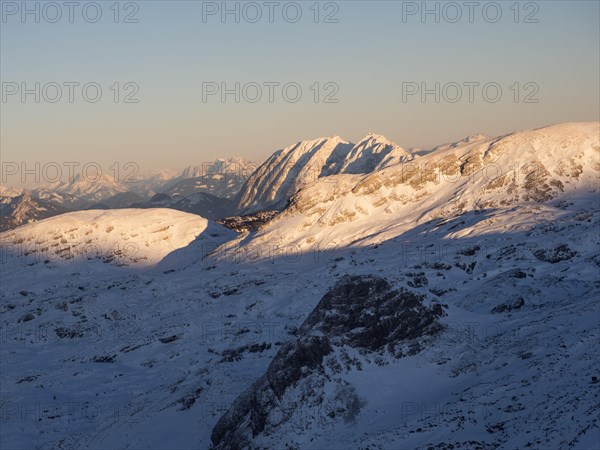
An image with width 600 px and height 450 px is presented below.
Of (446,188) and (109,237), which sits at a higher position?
(446,188)

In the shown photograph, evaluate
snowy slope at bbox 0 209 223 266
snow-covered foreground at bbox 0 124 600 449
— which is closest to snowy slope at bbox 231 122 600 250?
snow-covered foreground at bbox 0 124 600 449

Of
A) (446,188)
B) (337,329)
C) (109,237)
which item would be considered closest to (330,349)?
(337,329)

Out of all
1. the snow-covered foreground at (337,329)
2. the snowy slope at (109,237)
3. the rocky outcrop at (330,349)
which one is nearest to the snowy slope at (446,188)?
the snow-covered foreground at (337,329)

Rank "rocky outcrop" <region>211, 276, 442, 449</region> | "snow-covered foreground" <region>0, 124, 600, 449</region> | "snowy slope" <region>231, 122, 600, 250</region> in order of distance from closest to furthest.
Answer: "snow-covered foreground" <region>0, 124, 600, 449</region>, "rocky outcrop" <region>211, 276, 442, 449</region>, "snowy slope" <region>231, 122, 600, 250</region>

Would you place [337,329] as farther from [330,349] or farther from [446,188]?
[446,188]

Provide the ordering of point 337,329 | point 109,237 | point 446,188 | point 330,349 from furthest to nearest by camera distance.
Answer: point 109,237
point 446,188
point 337,329
point 330,349

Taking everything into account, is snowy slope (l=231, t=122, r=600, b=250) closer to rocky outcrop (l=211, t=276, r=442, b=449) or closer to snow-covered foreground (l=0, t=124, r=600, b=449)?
snow-covered foreground (l=0, t=124, r=600, b=449)

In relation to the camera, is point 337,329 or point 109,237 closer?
point 337,329

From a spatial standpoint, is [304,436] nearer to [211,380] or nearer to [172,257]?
[211,380]

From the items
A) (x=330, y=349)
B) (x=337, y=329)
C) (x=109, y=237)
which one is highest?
(x=330, y=349)
